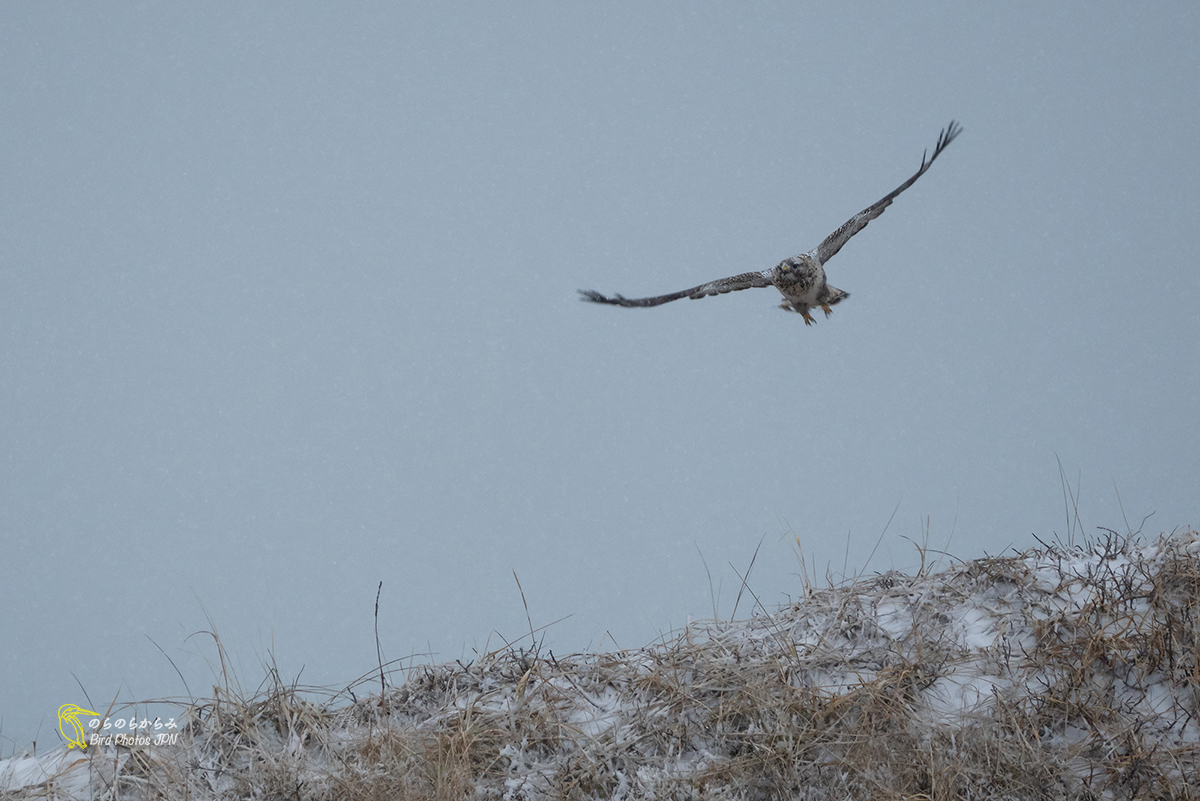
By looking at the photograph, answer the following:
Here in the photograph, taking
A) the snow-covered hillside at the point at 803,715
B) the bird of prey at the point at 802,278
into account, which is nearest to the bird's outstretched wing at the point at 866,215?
the bird of prey at the point at 802,278

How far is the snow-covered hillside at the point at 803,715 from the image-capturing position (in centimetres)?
385

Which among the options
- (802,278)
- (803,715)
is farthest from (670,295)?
(803,715)

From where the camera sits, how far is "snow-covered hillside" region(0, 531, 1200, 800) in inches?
152

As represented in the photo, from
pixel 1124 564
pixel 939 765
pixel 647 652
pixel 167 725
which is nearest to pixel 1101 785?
pixel 939 765

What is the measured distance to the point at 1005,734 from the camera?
3.91 meters

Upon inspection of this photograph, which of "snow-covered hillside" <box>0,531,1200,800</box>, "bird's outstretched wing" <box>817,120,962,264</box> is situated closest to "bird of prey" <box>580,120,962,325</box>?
"bird's outstretched wing" <box>817,120,962,264</box>

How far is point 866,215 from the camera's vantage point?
7227mm

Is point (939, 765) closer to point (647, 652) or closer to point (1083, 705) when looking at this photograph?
point (1083, 705)

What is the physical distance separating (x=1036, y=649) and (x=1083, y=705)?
384 millimetres

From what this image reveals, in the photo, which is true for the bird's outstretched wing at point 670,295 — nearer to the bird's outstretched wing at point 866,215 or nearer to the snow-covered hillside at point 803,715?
the bird's outstretched wing at point 866,215

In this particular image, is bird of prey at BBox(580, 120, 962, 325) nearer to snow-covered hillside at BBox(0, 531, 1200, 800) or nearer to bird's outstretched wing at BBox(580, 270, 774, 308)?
bird's outstretched wing at BBox(580, 270, 774, 308)

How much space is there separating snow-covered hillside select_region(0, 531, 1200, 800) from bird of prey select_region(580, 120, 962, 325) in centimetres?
292

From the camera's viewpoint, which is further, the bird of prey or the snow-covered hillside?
the bird of prey

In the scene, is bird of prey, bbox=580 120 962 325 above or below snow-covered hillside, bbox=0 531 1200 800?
above
